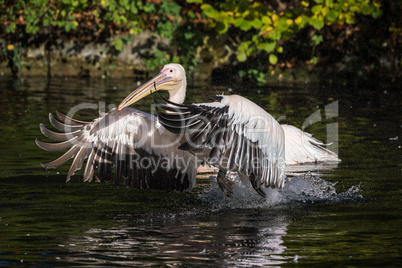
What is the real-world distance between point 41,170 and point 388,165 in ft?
12.5

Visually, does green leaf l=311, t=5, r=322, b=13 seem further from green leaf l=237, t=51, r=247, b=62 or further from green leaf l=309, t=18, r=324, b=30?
green leaf l=237, t=51, r=247, b=62

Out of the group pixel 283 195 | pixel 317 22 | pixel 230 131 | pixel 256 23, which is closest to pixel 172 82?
pixel 230 131

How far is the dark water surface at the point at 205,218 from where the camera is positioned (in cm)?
531

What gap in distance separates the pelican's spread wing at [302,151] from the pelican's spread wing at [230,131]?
2511mm

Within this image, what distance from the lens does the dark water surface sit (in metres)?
5.31

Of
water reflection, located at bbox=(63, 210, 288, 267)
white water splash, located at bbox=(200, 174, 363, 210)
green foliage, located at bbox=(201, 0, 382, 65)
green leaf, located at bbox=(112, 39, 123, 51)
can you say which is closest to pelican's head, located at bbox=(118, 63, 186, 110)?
white water splash, located at bbox=(200, 174, 363, 210)

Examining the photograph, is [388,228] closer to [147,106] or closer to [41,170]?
[41,170]

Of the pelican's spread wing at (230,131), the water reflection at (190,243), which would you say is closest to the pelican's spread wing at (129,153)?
the pelican's spread wing at (230,131)

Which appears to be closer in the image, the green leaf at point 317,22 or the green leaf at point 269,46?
the green leaf at point 317,22

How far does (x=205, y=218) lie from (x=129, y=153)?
1.23m

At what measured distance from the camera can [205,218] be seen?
21.5 feet

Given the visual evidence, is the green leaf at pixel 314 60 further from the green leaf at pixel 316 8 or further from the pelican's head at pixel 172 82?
the pelican's head at pixel 172 82

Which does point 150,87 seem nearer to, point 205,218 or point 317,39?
point 205,218

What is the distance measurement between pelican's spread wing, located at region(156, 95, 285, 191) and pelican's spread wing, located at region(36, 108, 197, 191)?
67cm
